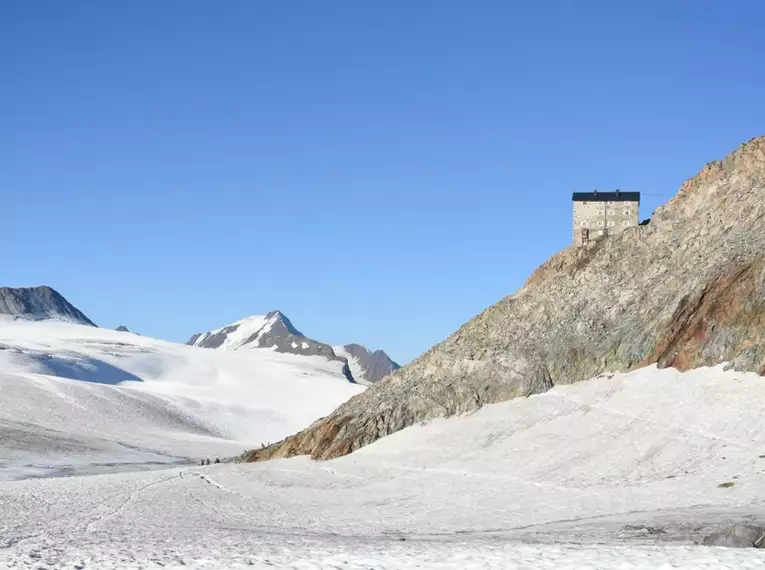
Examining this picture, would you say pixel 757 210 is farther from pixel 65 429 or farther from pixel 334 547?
pixel 65 429

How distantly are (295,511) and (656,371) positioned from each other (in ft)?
65.9

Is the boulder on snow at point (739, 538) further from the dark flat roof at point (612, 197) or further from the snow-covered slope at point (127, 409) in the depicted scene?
the snow-covered slope at point (127, 409)

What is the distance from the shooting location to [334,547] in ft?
69.4

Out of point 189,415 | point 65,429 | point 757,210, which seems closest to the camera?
point 757,210

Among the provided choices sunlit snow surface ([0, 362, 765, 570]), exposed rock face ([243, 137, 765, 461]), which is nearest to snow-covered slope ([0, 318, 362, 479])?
sunlit snow surface ([0, 362, 765, 570])

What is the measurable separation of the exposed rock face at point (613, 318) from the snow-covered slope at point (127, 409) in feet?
85.4

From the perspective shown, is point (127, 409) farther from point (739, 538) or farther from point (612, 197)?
point (739, 538)

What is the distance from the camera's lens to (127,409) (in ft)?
381

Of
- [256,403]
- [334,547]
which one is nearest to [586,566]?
[334,547]

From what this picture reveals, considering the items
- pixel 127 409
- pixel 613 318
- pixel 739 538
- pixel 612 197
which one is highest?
pixel 612 197

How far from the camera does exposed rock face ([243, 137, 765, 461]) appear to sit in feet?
147

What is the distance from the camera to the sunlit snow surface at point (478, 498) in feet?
63.8

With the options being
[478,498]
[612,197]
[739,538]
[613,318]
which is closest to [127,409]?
[612,197]

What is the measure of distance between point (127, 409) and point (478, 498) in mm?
89667
